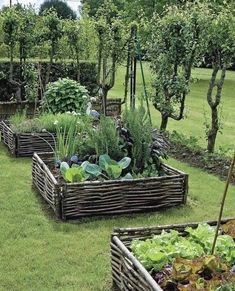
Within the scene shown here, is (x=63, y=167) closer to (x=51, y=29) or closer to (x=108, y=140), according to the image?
(x=108, y=140)

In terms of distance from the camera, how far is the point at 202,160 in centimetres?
716

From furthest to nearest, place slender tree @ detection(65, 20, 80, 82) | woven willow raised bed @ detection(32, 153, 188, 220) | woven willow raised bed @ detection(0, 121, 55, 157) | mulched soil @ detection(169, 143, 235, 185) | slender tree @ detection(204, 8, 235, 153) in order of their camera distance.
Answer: slender tree @ detection(65, 20, 80, 82) < woven willow raised bed @ detection(0, 121, 55, 157) < slender tree @ detection(204, 8, 235, 153) < mulched soil @ detection(169, 143, 235, 185) < woven willow raised bed @ detection(32, 153, 188, 220)

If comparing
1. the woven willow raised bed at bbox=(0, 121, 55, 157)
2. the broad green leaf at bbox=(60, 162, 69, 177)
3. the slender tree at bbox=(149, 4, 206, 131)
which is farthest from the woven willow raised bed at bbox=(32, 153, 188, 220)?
the slender tree at bbox=(149, 4, 206, 131)

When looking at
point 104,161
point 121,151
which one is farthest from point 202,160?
point 104,161

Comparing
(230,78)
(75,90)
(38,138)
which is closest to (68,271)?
(38,138)

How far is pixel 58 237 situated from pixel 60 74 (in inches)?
328

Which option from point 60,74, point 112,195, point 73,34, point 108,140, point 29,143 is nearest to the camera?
point 112,195

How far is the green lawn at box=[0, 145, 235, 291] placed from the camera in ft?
11.8

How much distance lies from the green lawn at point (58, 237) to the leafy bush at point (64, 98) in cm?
264

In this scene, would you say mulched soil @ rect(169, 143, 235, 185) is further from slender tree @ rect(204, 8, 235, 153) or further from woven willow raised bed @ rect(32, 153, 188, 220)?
woven willow raised bed @ rect(32, 153, 188, 220)

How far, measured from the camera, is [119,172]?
5.09 m

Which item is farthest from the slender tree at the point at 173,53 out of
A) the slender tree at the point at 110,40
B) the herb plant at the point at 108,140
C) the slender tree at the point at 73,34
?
the herb plant at the point at 108,140

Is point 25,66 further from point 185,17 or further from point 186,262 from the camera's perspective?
point 186,262

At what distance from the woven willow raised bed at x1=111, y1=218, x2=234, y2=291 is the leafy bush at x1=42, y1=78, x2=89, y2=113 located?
202 inches
